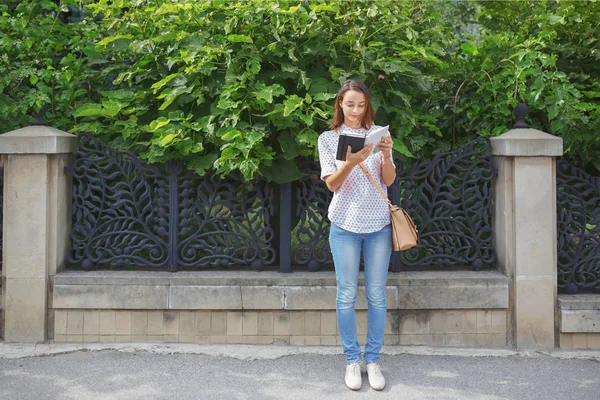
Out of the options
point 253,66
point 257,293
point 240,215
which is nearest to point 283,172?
point 240,215

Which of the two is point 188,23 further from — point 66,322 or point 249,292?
point 66,322

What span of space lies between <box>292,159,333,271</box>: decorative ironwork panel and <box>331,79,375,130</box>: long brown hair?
1084 millimetres

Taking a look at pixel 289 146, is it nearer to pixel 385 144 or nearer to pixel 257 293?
pixel 257 293

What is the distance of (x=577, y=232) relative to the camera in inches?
235

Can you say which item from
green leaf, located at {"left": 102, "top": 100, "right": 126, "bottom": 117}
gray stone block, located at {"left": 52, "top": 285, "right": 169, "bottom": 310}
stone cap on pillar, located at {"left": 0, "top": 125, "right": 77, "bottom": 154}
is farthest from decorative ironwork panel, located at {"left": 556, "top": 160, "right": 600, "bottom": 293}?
stone cap on pillar, located at {"left": 0, "top": 125, "right": 77, "bottom": 154}

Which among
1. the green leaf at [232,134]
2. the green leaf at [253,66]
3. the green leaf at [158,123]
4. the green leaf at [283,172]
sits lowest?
the green leaf at [283,172]

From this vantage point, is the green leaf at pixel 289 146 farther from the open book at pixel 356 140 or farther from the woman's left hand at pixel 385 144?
the open book at pixel 356 140

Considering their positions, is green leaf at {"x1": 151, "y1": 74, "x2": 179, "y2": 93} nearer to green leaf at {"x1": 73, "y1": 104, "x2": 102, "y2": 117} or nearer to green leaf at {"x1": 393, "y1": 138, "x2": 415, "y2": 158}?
green leaf at {"x1": 73, "y1": 104, "x2": 102, "y2": 117}

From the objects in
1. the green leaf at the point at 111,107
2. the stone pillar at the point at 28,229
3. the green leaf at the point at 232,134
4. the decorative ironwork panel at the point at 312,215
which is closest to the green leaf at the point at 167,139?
the green leaf at the point at 232,134

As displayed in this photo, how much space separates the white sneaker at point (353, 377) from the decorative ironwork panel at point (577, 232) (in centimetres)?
214

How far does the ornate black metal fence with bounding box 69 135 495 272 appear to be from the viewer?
5852 mm

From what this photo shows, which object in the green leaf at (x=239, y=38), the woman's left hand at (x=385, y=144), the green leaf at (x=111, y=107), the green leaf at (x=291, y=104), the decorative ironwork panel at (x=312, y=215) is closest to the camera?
the woman's left hand at (x=385, y=144)

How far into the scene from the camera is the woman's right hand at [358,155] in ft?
14.2

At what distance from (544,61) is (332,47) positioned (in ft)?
5.94
